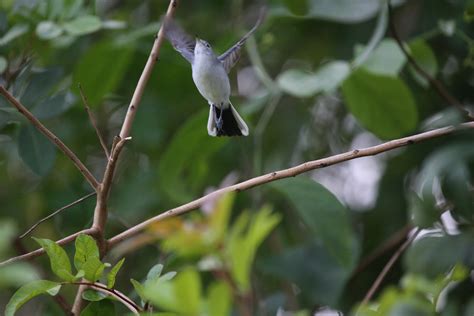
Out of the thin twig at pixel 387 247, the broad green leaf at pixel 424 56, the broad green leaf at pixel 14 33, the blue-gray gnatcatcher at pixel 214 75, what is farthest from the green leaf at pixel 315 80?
the broad green leaf at pixel 14 33

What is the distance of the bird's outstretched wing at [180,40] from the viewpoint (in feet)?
4.64

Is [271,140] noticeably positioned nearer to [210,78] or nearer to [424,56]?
[424,56]

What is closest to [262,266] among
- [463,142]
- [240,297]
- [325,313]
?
[325,313]

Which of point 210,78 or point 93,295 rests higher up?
point 210,78

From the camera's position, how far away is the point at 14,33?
173cm

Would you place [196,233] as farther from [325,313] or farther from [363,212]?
[363,212]

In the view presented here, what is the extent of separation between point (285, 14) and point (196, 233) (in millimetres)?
1530

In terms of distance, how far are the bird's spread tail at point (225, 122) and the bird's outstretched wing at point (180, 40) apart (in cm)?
10

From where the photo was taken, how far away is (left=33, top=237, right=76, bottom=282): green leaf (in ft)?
3.39

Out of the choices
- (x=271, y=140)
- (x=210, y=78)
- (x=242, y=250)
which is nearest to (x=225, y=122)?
(x=210, y=78)

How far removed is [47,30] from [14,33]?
3.3 inches

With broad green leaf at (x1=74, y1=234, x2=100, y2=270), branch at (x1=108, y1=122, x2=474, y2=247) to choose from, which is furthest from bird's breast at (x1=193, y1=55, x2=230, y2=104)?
broad green leaf at (x1=74, y1=234, x2=100, y2=270)

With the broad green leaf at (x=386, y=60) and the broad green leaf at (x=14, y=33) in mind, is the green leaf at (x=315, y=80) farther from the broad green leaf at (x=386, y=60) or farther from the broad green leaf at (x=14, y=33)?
the broad green leaf at (x=14, y=33)

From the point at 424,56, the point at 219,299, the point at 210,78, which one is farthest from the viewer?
the point at 424,56
